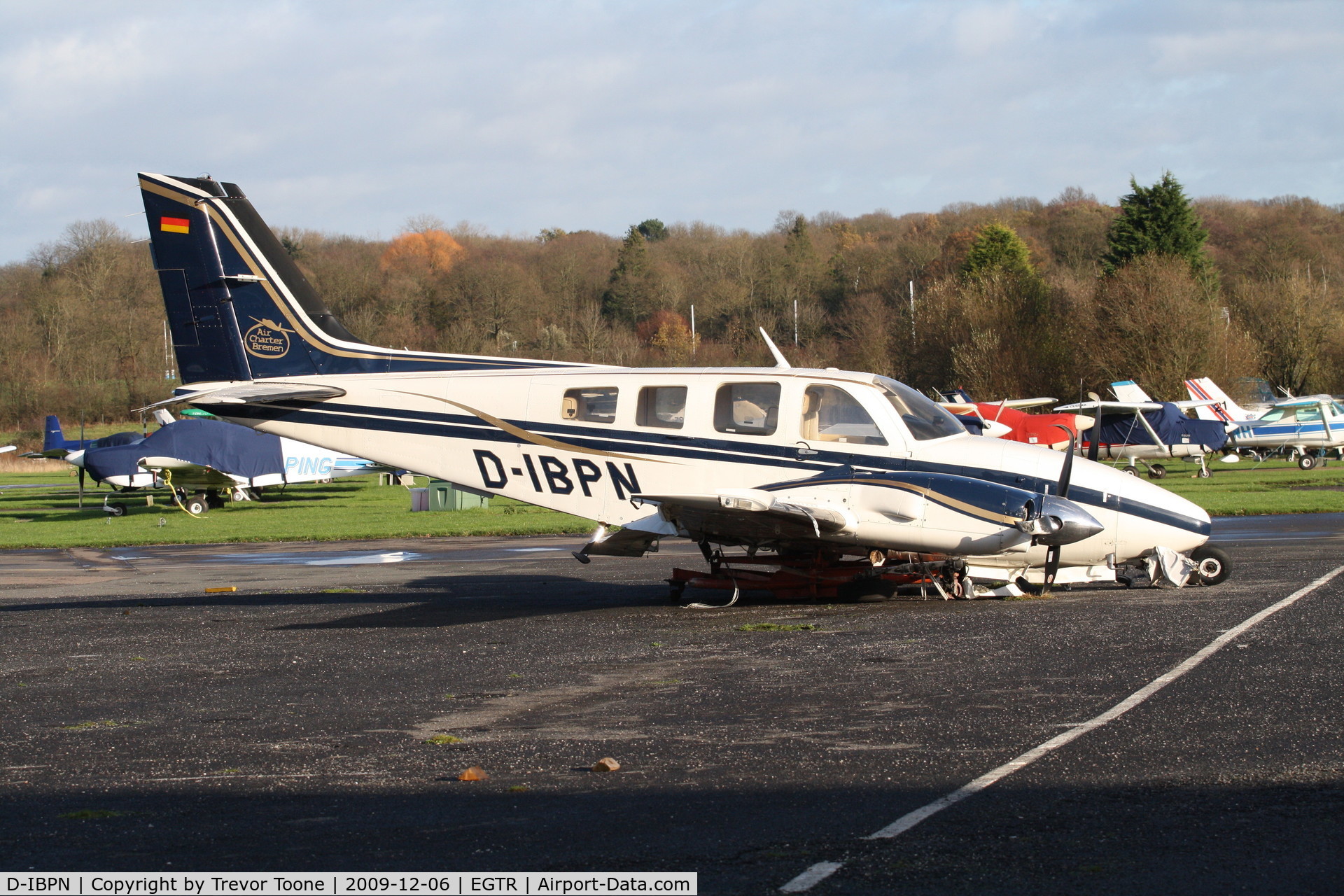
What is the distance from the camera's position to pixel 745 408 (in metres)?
12.3

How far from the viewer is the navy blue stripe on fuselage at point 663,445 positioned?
11930mm

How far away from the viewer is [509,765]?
626 cm

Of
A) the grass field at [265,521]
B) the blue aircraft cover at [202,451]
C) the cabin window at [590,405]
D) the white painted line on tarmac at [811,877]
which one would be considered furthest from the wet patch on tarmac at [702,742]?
the blue aircraft cover at [202,451]

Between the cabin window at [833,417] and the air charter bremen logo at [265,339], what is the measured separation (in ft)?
21.0

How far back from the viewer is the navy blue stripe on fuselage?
11.9 meters

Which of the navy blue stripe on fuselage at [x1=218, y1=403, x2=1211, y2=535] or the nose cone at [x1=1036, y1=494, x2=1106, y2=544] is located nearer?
the nose cone at [x1=1036, y1=494, x2=1106, y2=544]

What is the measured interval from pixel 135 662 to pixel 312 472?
27.1 m

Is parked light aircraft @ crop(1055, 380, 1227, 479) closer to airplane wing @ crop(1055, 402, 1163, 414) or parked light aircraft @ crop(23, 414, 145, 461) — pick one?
airplane wing @ crop(1055, 402, 1163, 414)

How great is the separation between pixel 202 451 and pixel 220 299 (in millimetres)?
21207

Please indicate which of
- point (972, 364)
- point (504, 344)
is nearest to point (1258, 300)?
point (972, 364)

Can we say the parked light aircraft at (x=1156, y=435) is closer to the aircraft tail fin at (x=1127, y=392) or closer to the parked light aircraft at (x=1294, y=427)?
the aircraft tail fin at (x=1127, y=392)

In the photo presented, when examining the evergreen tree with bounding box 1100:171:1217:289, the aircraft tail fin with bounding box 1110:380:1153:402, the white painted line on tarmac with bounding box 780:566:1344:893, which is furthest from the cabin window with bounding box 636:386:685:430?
the evergreen tree with bounding box 1100:171:1217:289

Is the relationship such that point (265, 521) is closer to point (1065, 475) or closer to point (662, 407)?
point (662, 407)

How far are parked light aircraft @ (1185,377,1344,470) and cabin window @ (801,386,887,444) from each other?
3010 cm
